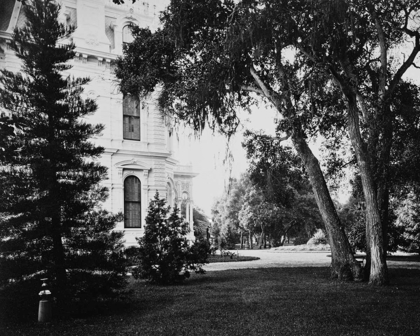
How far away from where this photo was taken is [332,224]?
11789mm

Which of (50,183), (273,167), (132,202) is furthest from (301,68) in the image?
(132,202)

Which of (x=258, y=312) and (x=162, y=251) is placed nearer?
(x=258, y=312)

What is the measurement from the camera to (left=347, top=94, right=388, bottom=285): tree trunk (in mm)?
10689

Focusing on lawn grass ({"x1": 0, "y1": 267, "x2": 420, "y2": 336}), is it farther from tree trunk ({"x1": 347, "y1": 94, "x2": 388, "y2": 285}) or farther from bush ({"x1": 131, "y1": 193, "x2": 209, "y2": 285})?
bush ({"x1": 131, "y1": 193, "x2": 209, "y2": 285})

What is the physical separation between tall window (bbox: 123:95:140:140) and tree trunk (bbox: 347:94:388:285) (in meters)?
12.3

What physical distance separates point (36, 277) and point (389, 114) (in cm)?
837

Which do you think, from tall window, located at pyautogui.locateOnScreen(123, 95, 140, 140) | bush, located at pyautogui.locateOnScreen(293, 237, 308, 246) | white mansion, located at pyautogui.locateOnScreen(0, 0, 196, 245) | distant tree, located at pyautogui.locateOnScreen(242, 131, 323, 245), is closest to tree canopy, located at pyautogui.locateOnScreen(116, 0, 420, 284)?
Answer: distant tree, located at pyautogui.locateOnScreen(242, 131, 323, 245)

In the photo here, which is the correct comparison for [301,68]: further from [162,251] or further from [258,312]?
[258,312]

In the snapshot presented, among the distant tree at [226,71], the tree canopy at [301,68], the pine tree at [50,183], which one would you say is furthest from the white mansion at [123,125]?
the pine tree at [50,183]

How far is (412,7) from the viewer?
1151 centimetres

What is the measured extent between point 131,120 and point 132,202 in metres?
4.05

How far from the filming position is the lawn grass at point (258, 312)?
6.08m

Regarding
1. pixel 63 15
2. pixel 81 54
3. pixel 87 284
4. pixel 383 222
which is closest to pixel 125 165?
pixel 81 54

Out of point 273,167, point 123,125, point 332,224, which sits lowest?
point 332,224
